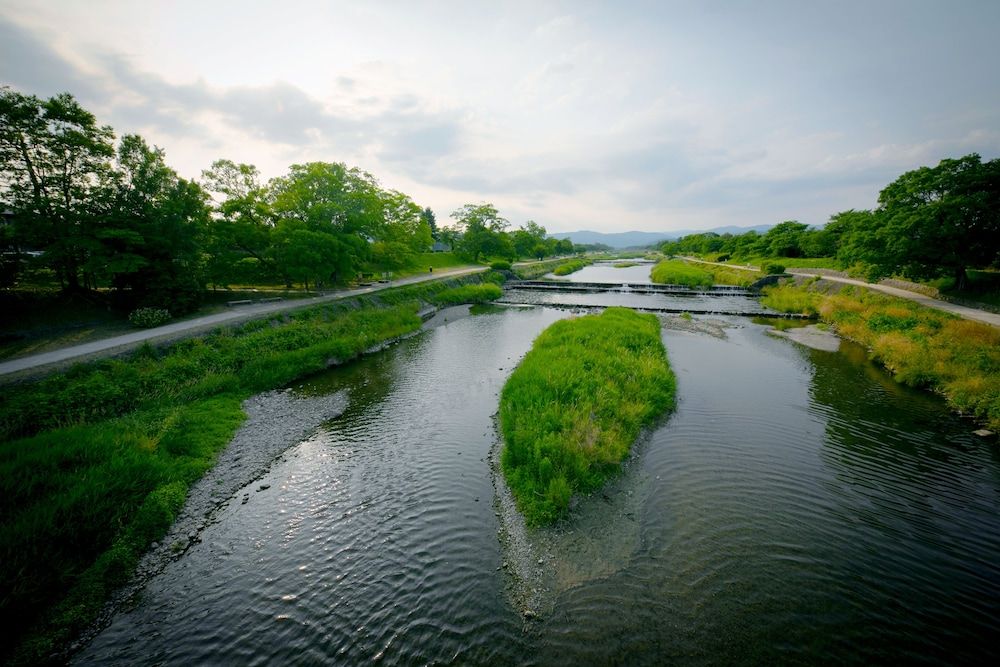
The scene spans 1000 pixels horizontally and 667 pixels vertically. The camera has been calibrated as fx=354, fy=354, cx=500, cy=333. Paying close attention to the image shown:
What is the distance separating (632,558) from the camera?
24.0 feet

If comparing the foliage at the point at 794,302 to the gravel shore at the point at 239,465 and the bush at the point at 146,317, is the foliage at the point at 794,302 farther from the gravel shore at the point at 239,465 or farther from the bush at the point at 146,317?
the bush at the point at 146,317

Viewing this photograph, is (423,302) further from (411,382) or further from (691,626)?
(691,626)

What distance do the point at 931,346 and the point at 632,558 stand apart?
68.5 feet

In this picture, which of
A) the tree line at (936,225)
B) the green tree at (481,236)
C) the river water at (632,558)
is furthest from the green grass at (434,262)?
the tree line at (936,225)

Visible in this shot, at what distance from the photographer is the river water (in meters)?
5.79

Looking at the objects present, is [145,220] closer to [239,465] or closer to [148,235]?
[148,235]

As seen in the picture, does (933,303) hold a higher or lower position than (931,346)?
higher

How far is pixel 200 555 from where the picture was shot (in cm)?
762

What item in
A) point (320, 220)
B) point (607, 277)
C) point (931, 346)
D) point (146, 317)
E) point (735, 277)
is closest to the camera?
point (931, 346)

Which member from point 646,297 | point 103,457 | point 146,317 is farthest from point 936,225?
point 146,317

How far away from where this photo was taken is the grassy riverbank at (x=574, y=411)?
29.9ft

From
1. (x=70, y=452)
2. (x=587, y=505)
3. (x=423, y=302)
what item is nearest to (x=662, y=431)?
(x=587, y=505)

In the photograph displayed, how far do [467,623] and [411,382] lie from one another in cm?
1224

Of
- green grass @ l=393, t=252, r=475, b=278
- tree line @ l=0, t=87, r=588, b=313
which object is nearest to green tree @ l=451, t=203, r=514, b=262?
green grass @ l=393, t=252, r=475, b=278
